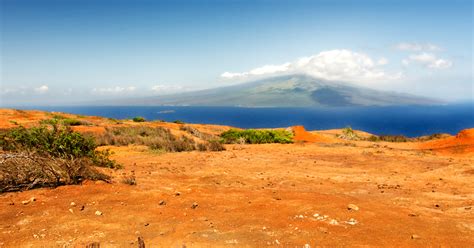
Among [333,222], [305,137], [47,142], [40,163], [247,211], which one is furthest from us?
[305,137]

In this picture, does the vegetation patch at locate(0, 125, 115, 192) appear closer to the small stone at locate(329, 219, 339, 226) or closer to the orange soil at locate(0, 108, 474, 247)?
the orange soil at locate(0, 108, 474, 247)

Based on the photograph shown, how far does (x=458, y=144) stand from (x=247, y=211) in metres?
23.5

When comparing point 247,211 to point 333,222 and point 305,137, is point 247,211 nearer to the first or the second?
point 333,222

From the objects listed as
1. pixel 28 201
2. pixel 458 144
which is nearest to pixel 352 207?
pixel 28 201

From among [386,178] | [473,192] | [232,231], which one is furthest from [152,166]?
[473,192]

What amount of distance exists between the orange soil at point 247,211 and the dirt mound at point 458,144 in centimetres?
958

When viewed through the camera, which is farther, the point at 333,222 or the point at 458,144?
the point at 458,144

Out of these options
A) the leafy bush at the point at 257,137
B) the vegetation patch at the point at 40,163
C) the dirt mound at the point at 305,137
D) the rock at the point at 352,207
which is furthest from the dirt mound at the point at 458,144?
the vegetation patch at the point at 40,163

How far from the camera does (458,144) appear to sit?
2438 centimetres

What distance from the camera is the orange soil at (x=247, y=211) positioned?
5797 millimetres

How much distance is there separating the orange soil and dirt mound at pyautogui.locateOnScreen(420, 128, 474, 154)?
31.4 ft

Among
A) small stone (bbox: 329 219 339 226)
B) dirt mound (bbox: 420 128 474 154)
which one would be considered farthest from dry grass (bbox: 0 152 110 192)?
dirt mound (bbox: 420 128 474 154)

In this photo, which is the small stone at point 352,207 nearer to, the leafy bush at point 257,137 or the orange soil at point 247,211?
the orange soil at point 247,211

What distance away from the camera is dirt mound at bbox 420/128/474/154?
2086cm
